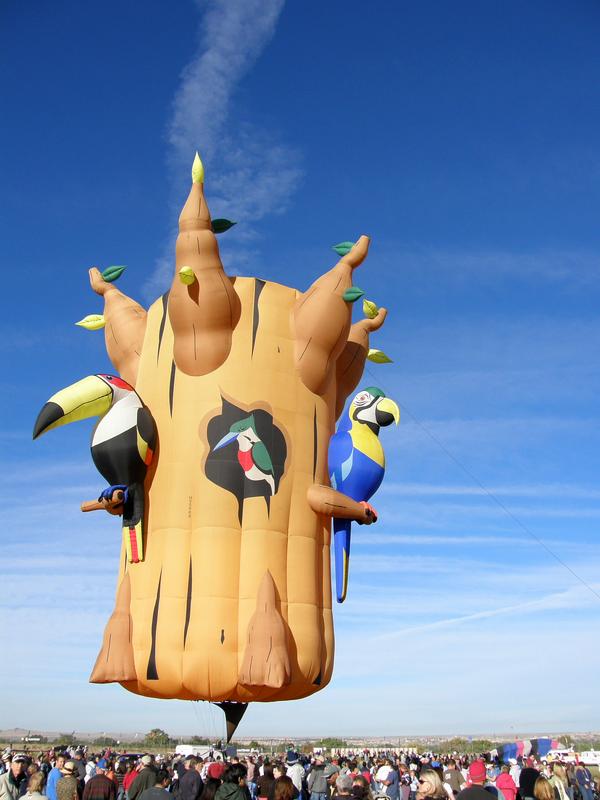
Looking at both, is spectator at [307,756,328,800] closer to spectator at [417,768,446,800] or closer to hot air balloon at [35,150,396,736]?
hot air balloon at [35,150,396,736]

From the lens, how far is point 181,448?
10953mm

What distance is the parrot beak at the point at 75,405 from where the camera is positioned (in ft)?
36.1

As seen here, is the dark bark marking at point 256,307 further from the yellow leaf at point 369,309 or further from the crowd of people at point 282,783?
the crowd of people at point 282,783

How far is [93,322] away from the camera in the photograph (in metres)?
13.5

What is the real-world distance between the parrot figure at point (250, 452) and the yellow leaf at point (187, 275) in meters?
2.05

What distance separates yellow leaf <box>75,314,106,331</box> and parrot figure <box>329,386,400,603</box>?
4.35m

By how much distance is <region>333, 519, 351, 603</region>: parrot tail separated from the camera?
11.6 metres

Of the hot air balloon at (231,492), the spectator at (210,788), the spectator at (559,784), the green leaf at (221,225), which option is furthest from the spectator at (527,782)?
the green leaf at (221,225)

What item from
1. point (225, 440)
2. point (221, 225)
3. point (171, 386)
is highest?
point (221, 225)

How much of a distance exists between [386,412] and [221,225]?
12.1 feet

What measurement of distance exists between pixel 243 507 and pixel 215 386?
169 cm

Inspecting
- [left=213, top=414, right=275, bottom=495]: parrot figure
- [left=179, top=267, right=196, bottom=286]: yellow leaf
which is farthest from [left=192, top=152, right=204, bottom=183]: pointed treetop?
[left=213, top=414, right=275, bottom=495]: parrot figure

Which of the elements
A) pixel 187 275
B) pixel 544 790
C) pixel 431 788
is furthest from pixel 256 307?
pixel 431 788

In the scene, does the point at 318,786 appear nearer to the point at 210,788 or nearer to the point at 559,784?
the point at 210,788
